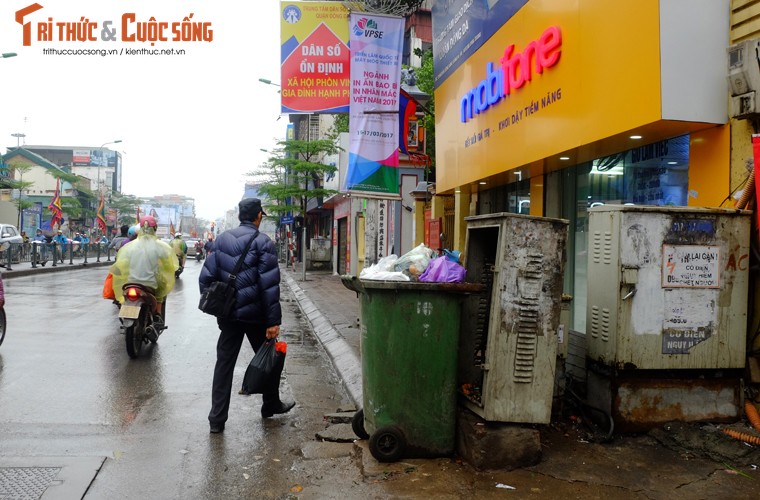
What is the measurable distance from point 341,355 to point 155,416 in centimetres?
324

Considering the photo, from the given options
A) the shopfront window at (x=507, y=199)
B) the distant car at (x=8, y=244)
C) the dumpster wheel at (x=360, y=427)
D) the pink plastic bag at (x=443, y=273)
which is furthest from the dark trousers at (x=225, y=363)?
the distant car at (x=8, y=244)

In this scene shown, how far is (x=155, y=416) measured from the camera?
543 cm

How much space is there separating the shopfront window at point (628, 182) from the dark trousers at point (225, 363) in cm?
416

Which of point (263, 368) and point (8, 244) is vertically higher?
point (8, 244)

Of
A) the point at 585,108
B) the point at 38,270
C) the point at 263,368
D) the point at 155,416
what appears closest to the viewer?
the point at 263,368

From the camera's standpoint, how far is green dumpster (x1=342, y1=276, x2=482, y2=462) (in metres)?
4.17

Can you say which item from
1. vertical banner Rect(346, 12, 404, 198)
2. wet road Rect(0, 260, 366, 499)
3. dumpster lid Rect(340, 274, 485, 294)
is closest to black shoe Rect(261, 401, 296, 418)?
wet road Rect(0, 260, 366, 499)

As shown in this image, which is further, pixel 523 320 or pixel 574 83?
pixel 574 83

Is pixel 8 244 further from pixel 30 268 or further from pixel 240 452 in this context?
pixel 240 452

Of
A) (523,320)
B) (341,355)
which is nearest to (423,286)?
(523,320)

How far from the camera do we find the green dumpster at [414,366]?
417 centimetres

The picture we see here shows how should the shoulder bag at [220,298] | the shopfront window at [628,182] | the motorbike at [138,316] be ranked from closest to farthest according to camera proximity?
1. the shoulder bag at [220,298]
2. the shopfront window at [628,182]
3. the motorbike at [138,316]

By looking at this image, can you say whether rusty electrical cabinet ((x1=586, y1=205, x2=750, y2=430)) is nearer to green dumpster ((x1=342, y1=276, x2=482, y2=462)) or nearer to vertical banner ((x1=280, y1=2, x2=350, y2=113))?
green dumpster ((x1=342, y1=276, x2=482, y2=462))

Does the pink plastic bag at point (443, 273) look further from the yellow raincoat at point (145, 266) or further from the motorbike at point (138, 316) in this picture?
the yellow raincoat at point (145, 266)
